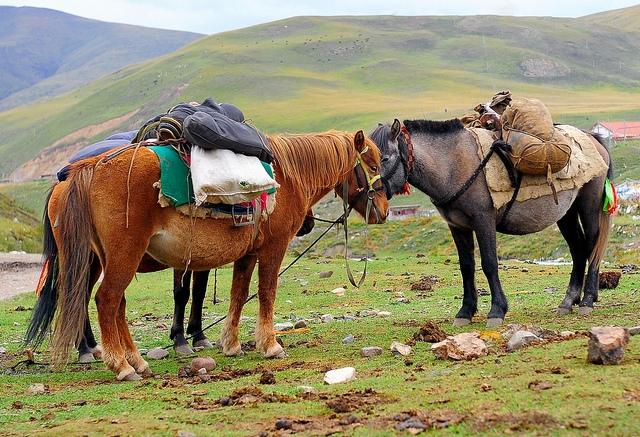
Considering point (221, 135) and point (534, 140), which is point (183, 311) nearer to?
point (221, 135)

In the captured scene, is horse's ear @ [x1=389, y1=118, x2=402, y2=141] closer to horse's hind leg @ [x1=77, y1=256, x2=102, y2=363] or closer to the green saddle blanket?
the green saddle blanket

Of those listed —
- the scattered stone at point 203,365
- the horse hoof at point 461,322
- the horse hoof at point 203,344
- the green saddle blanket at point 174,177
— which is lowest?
the horse hoof at point 203,344

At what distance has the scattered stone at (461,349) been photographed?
6.65 m

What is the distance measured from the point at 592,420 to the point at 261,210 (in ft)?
14.7

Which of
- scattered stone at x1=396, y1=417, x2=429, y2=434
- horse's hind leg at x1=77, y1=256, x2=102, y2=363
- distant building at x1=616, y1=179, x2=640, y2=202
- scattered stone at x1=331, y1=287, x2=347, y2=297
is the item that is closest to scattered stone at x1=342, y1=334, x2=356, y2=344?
horse's hind leg at x1=77, y1=256, x2=102, y2=363

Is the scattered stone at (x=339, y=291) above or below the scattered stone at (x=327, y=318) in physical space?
below

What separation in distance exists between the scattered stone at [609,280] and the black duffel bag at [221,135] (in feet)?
22.7

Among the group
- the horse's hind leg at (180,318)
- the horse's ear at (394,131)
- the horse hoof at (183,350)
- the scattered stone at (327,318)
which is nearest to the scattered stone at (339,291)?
the scattered stone at (327,318)

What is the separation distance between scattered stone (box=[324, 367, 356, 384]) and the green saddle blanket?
2.25 metres

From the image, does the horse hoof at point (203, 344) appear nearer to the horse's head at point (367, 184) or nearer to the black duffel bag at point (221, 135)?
the horse's head at point (367, 184)

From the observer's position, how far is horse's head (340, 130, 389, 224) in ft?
29.5

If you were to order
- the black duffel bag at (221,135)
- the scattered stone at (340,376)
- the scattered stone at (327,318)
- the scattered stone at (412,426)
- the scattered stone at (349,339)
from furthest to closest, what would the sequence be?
the scattered stone at (327,318), the scattered stone at (349,339), the black duffel bag at (221,135), the scattered stone at (340,376), the scattered stone at (412,426)

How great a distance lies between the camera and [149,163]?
7.32 m

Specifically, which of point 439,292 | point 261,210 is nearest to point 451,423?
point 261,210
